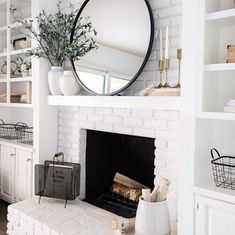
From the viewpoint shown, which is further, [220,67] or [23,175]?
[23,175]

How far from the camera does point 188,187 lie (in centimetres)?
184

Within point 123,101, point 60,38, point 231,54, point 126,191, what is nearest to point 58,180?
point 126,191

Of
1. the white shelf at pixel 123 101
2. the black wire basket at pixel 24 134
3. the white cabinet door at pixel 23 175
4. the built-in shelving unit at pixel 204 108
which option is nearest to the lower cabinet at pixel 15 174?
the white cabinet door at pixel 23 175

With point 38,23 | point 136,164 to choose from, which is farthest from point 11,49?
point 136,164

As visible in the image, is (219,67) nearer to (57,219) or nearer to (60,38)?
(60,38)

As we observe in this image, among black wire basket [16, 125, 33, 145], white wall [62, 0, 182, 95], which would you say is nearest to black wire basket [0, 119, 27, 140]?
black wire basket [16, 125, 33, 145]

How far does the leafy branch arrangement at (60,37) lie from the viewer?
275cm

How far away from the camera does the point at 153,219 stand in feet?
6.51

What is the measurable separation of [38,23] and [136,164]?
172 cm

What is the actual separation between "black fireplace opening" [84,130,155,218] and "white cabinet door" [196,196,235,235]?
984mm

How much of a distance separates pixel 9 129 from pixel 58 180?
5.21ft

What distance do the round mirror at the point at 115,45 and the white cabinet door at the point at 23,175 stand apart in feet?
3.78

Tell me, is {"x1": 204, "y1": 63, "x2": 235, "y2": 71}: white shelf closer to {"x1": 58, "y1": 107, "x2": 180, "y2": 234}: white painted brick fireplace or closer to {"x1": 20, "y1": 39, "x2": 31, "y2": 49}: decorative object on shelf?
{"x1": 58, "y1": 107, "x2": 180, "y2": 234}: white painted brick fireplace

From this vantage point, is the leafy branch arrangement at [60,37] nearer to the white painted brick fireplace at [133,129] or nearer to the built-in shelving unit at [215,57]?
the white painted brick fireplace at [133,129]
